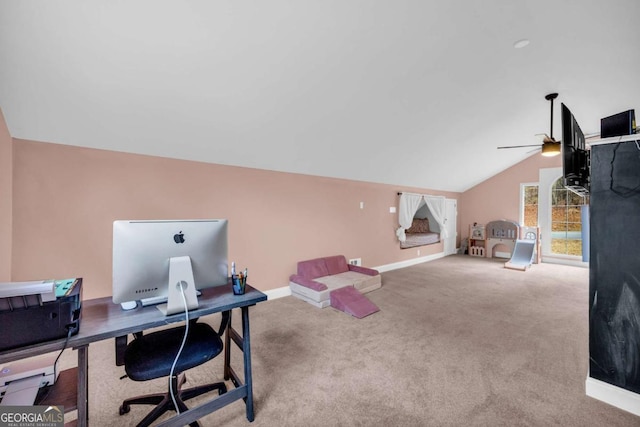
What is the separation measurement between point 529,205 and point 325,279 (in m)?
6.50

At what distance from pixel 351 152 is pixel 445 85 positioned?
1510 millimetres

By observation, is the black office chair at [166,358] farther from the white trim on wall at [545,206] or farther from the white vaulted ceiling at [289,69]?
the white trim on wall at [545,206]

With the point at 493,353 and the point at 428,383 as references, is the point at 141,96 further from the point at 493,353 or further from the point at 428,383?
the point at 493,353

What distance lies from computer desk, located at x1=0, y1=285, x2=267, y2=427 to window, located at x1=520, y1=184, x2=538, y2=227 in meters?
8.18

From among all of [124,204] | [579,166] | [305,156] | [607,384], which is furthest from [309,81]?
[607,384]

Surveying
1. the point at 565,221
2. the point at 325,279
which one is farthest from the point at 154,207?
the point at 565,221

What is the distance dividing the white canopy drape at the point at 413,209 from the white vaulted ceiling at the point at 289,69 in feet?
7.46

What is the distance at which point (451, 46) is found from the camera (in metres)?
2.62

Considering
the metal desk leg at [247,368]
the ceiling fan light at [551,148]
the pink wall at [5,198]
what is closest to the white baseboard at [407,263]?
the ceiling fan light at [551,148]

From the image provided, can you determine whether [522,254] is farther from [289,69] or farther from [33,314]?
[33,314]

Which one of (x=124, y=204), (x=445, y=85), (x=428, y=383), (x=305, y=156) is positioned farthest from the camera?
(x=305, y=156)

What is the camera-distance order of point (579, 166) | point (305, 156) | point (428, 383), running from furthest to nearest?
point (305, 156) → point (579, 166) → point (428, 383)

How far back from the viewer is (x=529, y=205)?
7164mm

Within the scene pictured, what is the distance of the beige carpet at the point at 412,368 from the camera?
1.70 metres
